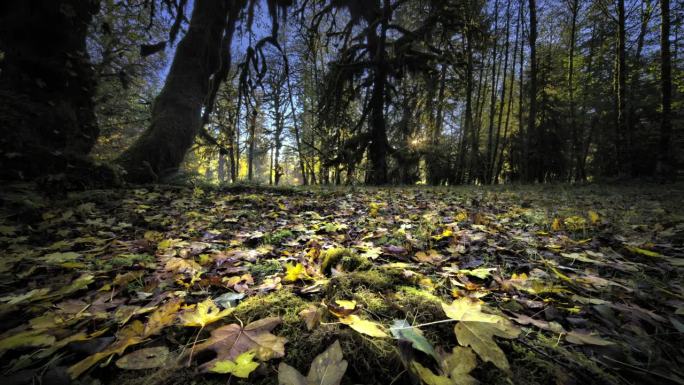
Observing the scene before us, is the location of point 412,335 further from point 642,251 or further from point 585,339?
point 642,251

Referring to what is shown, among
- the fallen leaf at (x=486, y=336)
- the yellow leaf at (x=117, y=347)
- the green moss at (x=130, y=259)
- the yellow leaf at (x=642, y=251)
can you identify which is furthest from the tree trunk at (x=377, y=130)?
the yellow leaf at (x=117, y=347)

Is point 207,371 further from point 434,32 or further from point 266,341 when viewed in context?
point 434,32

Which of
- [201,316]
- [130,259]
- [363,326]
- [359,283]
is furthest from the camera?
[130,259]

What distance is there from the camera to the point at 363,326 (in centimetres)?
69

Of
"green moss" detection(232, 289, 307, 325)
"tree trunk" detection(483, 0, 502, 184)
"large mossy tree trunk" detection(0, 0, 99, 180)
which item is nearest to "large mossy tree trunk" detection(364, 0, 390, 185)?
"tree trunk" detection(483, 0, 502, 184)

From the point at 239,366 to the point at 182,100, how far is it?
5.69 meters

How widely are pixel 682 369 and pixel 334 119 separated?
8.34 metres

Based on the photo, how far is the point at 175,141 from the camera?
15.7 feet

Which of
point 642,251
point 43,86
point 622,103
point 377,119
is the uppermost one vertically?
point 622,103

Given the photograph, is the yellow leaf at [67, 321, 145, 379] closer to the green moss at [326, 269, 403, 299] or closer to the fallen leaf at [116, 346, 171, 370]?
the fallen leaf at [116, 346, 171, 370]

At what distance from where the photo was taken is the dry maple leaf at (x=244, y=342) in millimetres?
627

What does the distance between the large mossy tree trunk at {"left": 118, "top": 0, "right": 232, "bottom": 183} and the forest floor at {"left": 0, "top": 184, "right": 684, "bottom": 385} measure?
2.90 meters

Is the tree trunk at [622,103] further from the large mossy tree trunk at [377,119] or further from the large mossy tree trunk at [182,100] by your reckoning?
the large mossy tree trunk at [182,100]

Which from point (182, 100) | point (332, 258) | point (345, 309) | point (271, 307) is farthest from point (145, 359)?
point (182, 100)
